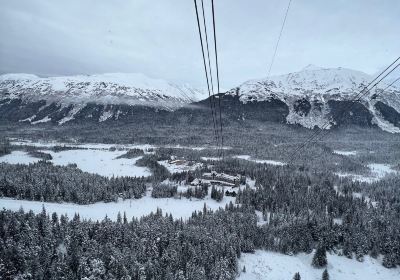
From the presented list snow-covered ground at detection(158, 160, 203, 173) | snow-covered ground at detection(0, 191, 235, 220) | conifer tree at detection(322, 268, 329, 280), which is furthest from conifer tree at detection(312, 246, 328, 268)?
snow-covered ground at detection(158, 160, 203, 173)

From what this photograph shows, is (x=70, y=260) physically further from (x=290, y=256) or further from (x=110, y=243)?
(x=290, y=256)

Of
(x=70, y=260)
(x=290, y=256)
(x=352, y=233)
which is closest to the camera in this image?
(x=70, y=260)

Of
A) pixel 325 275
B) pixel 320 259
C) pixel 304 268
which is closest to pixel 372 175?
pixel 320 259

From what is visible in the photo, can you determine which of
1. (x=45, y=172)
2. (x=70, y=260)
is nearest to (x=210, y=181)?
(x=45, y=172)

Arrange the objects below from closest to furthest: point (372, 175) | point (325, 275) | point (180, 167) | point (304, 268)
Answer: point (325, 275)
point (304, 268)
point (372, 175)
point (180, 167)

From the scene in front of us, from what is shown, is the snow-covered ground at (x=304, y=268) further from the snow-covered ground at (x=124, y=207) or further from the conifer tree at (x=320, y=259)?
the snow-covered ground at (x=124, y=207)

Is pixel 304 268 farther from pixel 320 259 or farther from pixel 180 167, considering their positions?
pixel 180 167
